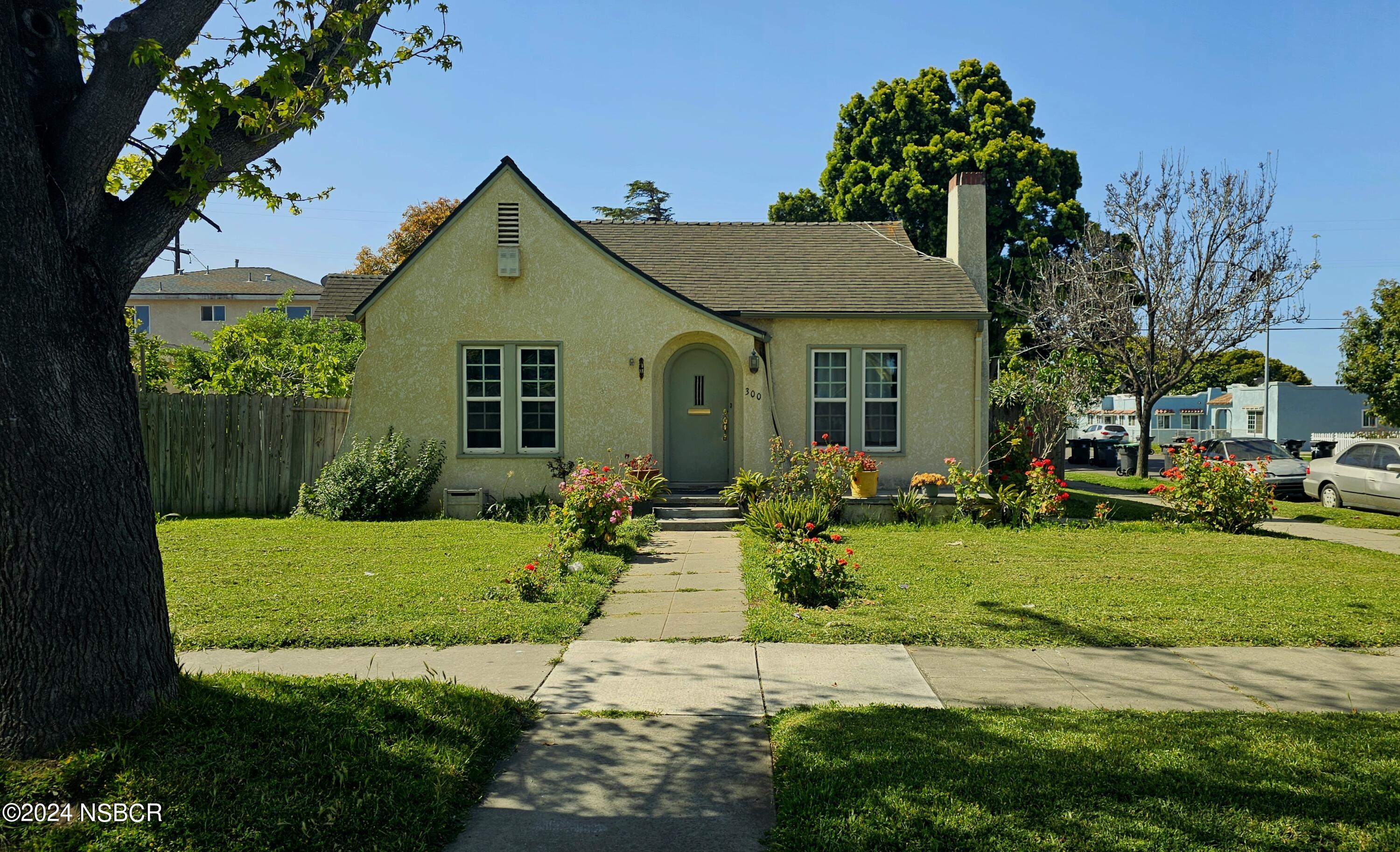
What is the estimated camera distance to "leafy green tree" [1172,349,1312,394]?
56.6 meters

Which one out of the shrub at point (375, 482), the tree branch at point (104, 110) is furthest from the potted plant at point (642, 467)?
the tree branch at point (104, 110)

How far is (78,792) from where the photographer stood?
3875 mm

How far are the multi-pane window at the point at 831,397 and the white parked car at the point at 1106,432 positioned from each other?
26.4 m

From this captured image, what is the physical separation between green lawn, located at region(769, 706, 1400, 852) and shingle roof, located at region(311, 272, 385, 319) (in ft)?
51.8

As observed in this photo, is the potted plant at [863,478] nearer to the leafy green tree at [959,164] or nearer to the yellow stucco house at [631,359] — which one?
the yellow stucco house at [631,359]

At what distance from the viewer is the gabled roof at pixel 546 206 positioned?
571 inches

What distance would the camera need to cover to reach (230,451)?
14930 millimetres

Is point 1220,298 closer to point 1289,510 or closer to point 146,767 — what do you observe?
point 1289,510

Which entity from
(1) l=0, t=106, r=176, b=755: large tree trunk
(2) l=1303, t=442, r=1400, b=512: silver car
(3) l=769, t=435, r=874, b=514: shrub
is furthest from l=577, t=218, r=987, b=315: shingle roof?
(1) l=0, t=106, r=176, b=755: large tree trunk

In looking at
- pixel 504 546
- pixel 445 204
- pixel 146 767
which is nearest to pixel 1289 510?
pixel 504 546

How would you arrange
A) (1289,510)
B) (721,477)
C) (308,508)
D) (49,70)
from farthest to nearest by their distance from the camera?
1. (1289,510)
2. (721,477)
3. (308,508)
4. (49,70)

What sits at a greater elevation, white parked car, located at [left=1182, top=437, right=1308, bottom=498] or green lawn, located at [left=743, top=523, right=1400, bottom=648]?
white parked car, located at [left=1182, top=437, right=1308, bottom=498]

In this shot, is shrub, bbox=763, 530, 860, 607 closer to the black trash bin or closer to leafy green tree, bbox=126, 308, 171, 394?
leafy green tree, bbox=126, 308, 171, 394

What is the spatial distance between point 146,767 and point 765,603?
534 cm
